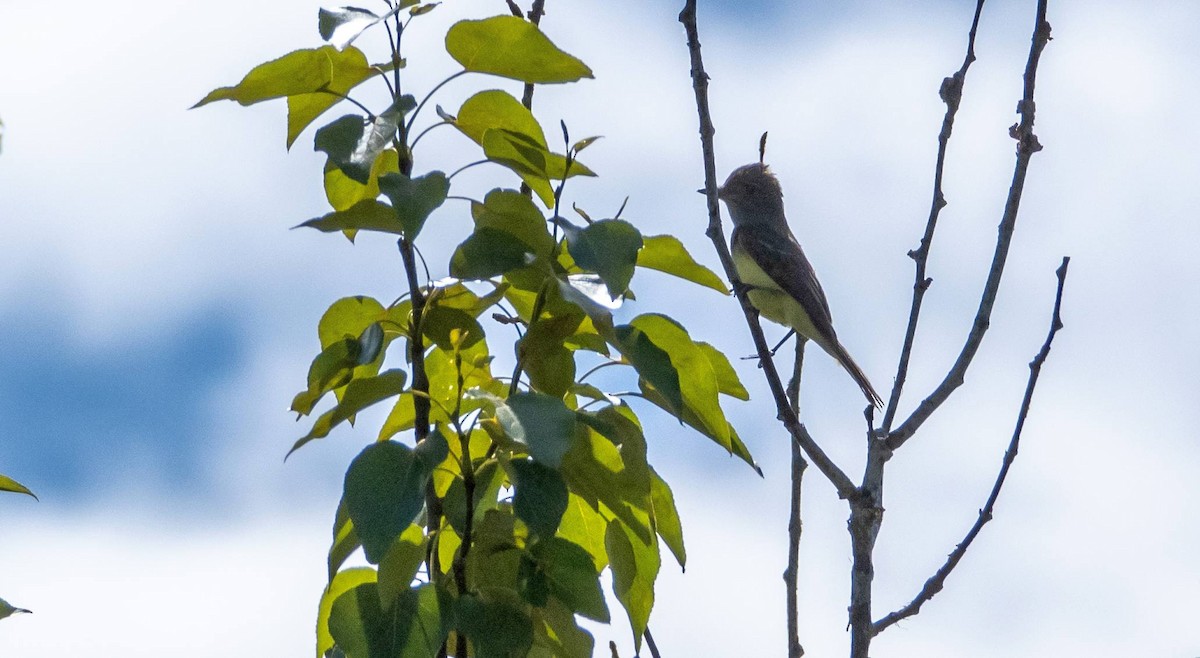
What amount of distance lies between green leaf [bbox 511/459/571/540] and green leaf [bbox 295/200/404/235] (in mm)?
481

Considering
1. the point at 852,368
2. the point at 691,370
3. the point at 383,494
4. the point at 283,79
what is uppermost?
the point at 852,368

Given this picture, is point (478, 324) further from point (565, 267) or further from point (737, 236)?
point (737, 236)

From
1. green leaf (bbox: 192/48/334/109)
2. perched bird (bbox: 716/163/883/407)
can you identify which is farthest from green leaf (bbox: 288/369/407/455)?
perched bird (bbox: 716/163/883/407)

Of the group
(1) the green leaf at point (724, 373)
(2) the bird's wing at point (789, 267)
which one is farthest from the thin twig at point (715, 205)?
(2) the bird's wing at point (789, 267)

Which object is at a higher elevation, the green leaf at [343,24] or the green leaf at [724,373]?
the green leaf at [343,24]

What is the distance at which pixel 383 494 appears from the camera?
1958 mm

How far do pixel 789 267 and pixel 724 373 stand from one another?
7.14m

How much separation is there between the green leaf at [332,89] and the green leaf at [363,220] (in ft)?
1.15

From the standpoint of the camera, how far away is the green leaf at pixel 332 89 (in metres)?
2.36

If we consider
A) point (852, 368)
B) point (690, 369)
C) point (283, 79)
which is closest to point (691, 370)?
point (690, 369)

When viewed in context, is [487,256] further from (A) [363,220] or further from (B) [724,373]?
(B) [724,373]

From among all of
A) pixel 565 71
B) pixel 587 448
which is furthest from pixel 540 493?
pixel 565 71

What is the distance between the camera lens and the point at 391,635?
2.06m

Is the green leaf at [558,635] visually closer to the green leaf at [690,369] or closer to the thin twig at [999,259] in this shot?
the green leaf at [690,369]
